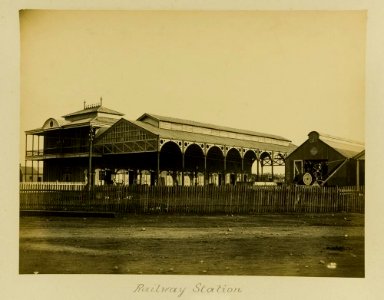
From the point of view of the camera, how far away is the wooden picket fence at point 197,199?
1165 cm

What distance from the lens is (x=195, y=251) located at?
7.44 metres

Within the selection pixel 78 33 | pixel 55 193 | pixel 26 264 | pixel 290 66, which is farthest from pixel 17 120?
pixel 55 193

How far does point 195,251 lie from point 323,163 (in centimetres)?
728

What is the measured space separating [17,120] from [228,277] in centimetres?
370

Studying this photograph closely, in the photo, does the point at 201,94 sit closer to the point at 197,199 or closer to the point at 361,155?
the point at 361,155

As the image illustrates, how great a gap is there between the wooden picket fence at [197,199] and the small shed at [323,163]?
0.72 meters

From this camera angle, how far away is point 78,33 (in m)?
7.27

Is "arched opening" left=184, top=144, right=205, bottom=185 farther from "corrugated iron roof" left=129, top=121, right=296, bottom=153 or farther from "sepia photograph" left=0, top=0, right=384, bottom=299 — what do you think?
"sepia photograph" left=0, top=0, right=384, bottom=299

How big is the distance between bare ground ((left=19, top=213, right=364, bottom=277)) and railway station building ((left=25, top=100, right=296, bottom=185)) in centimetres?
172

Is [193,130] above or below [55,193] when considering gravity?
above

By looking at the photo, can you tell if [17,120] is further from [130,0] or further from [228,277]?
[228,277]

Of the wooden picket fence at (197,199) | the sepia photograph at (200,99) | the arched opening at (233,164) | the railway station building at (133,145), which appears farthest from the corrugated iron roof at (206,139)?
the arched opening at (233,164)
